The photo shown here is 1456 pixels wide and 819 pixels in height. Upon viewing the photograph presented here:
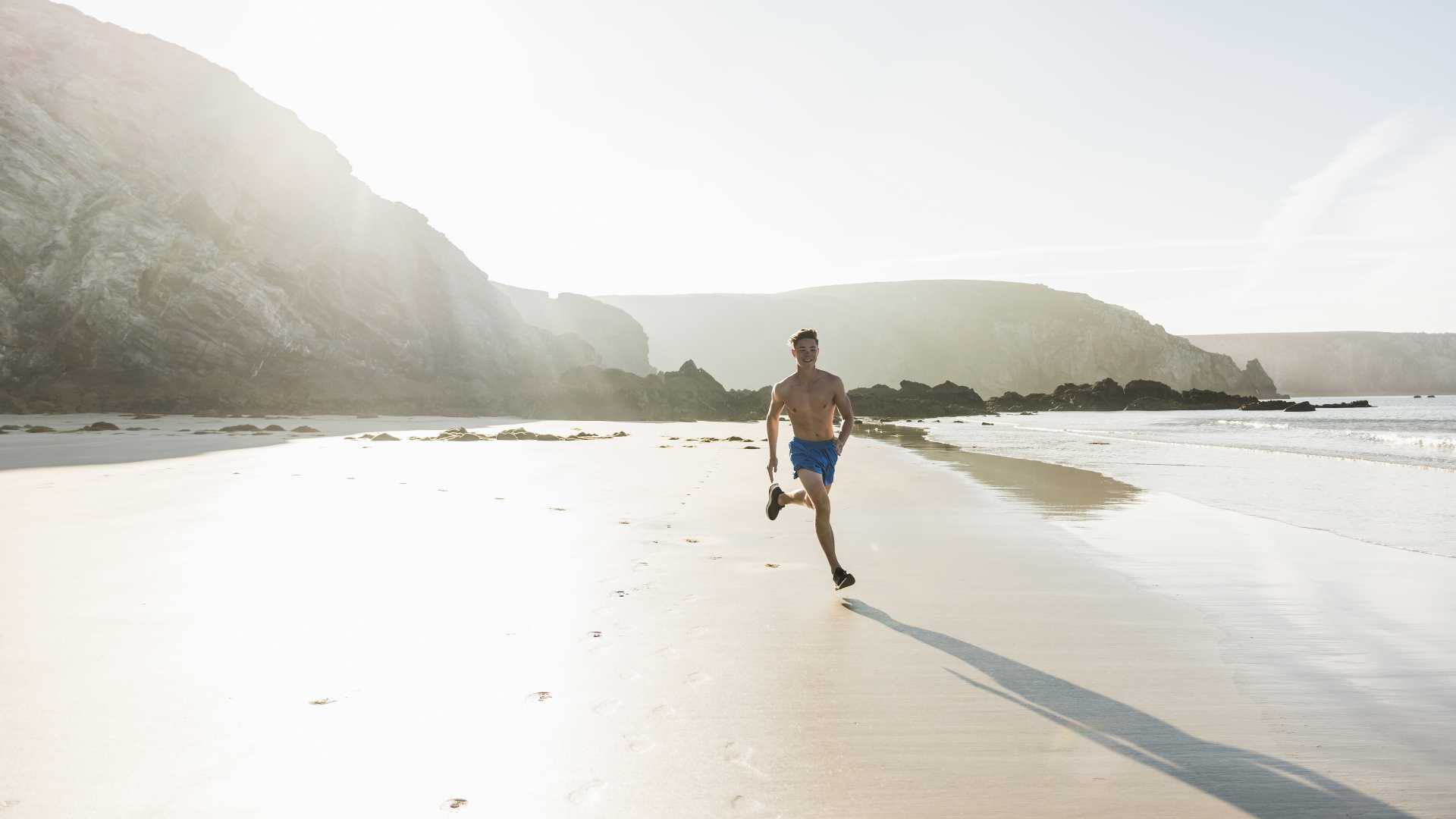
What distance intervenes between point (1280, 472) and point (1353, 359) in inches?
8019

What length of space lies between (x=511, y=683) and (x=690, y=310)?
5897 inches

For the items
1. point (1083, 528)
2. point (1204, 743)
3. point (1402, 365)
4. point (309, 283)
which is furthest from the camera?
point (1402, 365)

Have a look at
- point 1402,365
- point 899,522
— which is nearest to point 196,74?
point 899,522

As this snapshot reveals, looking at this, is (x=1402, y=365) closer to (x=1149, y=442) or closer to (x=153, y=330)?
(x=1149, y=442)

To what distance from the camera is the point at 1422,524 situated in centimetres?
934

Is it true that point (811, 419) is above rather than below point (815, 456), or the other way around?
above

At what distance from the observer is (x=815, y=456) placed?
20.2 ft

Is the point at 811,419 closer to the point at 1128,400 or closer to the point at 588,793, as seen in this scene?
the point at 588,793

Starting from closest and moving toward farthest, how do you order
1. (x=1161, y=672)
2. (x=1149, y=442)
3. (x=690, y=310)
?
(x=1161, y=672)
(x=1149, y=442)
(x=690, y=310)

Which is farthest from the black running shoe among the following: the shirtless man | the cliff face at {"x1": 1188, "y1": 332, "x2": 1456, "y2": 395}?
the cliff face at {"x1": 1188, "y1": 332, "x2": 1456, "y2": 395}

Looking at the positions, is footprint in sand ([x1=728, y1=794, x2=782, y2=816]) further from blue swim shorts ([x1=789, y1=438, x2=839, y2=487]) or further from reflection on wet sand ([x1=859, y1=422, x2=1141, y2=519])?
reflection on wet sand ([x1=859, y1=422, x2=1141, y2=519])

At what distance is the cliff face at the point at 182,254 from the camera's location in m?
31.4

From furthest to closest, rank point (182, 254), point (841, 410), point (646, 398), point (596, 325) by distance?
point (596, 325)
point (646, 398)
point (182, 254)
point (841, 410)

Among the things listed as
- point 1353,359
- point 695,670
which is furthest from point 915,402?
point 1353,359
